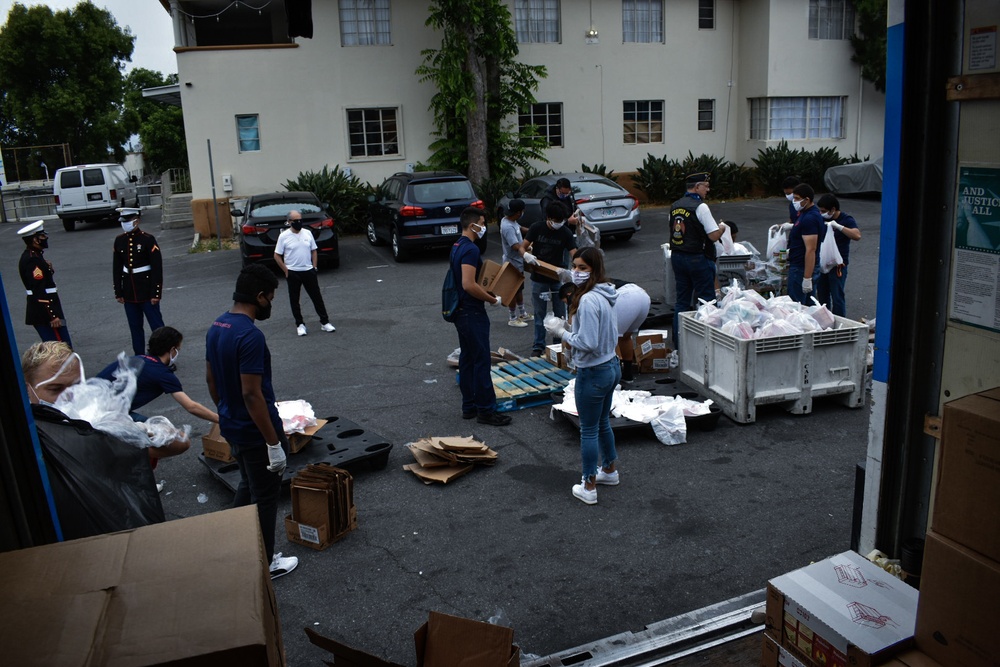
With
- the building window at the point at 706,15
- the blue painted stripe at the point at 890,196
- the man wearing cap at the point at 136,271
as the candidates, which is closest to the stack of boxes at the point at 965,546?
the blue painted stripe at the point at 890,196

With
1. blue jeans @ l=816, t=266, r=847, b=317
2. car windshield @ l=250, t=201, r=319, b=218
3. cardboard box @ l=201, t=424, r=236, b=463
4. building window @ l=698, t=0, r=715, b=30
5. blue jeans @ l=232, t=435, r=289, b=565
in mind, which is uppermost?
building window @ l=698, t=0, r=715, b=30

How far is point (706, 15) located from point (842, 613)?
24.6 meters

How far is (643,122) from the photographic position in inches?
981

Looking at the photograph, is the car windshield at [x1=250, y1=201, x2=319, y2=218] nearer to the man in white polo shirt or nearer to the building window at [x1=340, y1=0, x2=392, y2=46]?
the man in white polo shirt

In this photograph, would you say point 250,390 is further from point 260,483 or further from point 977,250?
point 977,250

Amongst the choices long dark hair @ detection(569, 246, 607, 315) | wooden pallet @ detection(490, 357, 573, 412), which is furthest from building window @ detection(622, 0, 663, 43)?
long dark hair @ detection(569, 246, 607, 315)

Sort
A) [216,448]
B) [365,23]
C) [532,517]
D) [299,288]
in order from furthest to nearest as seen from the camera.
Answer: [365,23] → [299,288] → [216,448] → [532,517]

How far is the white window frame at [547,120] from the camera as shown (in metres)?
23.8

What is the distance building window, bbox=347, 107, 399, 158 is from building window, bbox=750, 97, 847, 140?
437 inches

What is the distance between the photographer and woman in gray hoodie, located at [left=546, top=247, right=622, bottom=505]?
566 cm

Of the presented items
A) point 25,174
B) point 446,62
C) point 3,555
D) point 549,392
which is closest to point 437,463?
point 549,392

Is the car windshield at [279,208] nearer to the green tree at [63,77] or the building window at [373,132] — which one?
the building window at [373,132]

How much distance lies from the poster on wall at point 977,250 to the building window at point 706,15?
23322mm

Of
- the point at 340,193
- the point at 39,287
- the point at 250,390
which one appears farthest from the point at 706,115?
the point at 250,390
